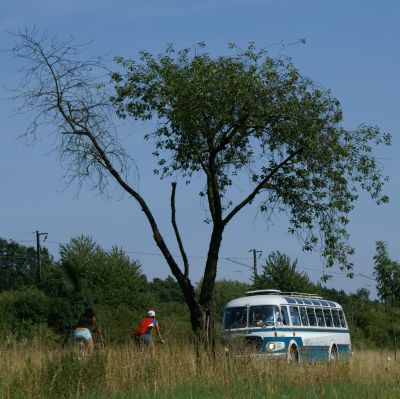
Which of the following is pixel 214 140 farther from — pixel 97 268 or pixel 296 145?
pixel 97 268

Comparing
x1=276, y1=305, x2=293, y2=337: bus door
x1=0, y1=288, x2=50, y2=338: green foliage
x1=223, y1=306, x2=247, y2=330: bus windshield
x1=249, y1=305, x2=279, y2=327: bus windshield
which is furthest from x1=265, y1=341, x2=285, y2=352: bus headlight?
x1=0, y1=288, x2=50, y2=338: green foliage

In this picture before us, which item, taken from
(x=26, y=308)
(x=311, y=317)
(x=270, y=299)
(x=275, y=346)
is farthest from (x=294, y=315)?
(x=26, y=308)

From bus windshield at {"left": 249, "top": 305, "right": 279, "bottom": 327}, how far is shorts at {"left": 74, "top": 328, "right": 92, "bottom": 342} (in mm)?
10879

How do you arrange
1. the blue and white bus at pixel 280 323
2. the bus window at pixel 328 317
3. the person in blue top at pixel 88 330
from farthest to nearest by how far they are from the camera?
the bus window at pixel 328 317
the blue and white bus at pixel 280 323
the person in blue top at pixel 88 330

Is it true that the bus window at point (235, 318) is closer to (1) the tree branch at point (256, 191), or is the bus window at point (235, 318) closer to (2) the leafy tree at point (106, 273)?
(1) the tree branch at point (256, 191)

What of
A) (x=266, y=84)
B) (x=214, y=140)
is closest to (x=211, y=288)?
(x=214, y=140)

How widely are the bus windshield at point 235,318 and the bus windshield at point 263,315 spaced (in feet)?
0.78

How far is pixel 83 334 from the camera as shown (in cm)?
1916

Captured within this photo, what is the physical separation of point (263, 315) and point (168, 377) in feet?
46.5

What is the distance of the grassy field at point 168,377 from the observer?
44.1 feet

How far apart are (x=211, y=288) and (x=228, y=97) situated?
4710mm

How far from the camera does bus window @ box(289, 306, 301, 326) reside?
3090cm

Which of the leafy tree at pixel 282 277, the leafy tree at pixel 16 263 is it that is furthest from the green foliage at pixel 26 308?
the leafy tree at pixel 16 263

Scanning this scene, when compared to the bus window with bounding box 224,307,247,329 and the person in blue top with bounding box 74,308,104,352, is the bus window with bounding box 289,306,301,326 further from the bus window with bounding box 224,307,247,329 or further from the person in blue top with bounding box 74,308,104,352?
the person in blue top with bounding box 74,308,104,352
